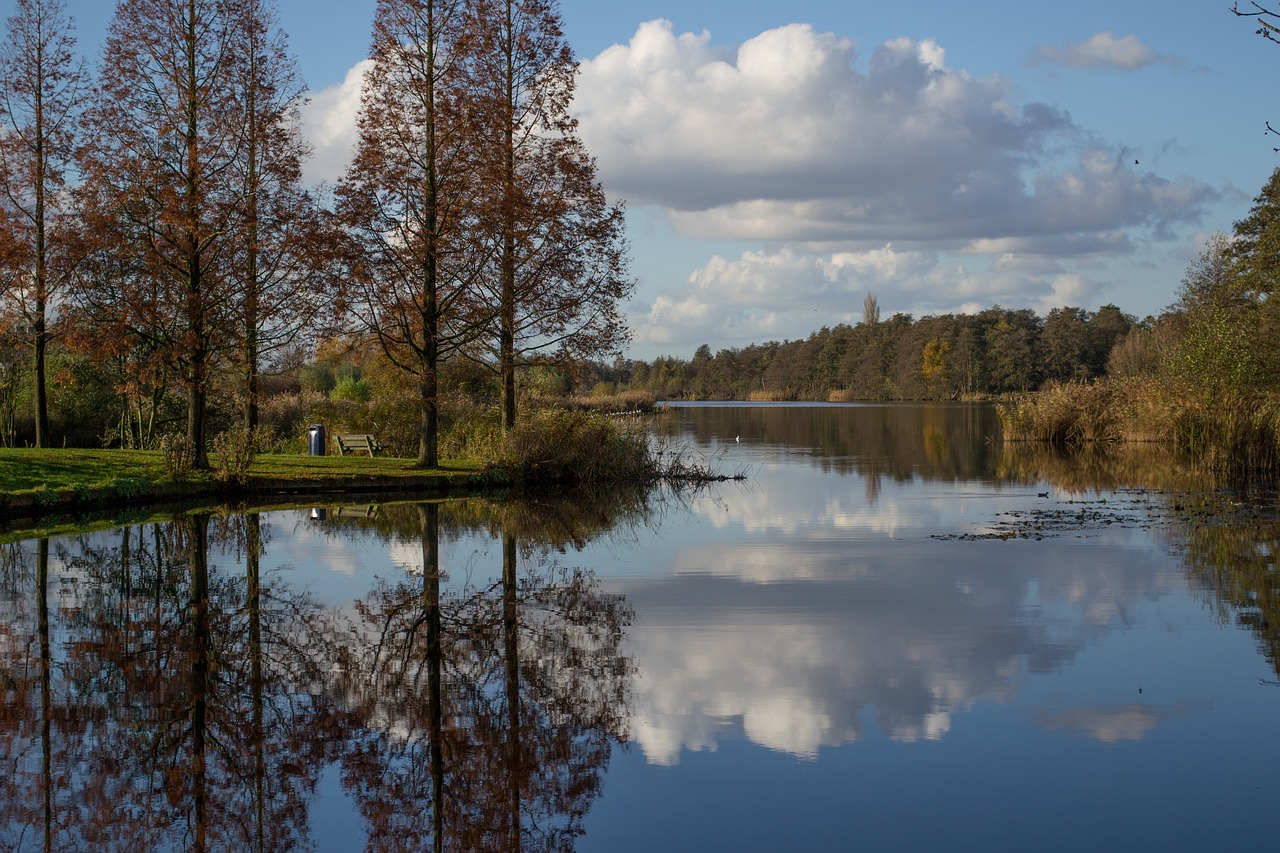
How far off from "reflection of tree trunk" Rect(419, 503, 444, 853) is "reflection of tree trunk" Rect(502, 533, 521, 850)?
356mm

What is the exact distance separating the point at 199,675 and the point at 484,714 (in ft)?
7.62

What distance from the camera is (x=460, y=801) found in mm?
5777

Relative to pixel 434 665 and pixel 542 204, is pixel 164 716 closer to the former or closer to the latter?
pixel 434 665

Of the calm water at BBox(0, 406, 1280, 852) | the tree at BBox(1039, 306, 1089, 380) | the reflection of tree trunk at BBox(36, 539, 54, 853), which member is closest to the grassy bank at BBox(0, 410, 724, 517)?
the calm water at BBox(0, 406, 1280, 852)

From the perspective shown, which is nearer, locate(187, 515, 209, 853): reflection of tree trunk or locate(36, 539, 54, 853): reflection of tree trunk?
locate(36, 539, 54, 853): reflection of tree trunk

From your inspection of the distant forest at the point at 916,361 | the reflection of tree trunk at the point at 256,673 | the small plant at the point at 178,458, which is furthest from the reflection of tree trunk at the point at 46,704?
the distant forest at the point at 916,361

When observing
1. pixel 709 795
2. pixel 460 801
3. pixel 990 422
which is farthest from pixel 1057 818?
pixel 990 422

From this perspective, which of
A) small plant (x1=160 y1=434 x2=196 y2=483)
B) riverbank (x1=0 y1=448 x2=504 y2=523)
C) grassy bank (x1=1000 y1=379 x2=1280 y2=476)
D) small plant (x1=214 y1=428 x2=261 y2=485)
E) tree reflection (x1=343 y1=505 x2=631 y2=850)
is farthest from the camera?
grassy bank (x1=1000 y1=379 x2=1280 y2=476)

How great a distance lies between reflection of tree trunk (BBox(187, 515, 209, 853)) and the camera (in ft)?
18.8

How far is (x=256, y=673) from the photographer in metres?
8.12

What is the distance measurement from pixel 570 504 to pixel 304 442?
12.6 meters

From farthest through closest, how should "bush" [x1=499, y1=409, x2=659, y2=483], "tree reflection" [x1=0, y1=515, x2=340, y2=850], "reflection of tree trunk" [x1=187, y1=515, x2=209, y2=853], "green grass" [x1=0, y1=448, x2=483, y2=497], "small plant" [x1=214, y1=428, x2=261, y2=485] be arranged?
"bush" [x1=499, y1=409, x2=659, y2=483], "small plant" [x1=214, y1=428, x2=261, y2=485], "green grass" [x1=0, y1=448, x2=483, y2=497], "reflection of tree trunk" [x1=187, y1=515, x2=209, y2=853], "tree reflection" [x1=0, y1=515, x2=340, y2=850]

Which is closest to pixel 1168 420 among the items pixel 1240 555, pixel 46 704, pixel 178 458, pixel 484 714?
pixel 1240 555

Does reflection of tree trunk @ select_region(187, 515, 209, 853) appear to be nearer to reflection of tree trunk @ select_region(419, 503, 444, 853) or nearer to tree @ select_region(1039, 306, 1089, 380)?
reflection of tree trunk @ select_region(419, 503, 444, 853)
